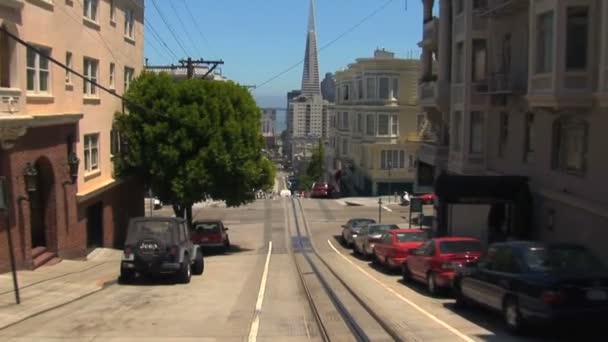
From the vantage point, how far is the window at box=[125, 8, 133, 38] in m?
37.7

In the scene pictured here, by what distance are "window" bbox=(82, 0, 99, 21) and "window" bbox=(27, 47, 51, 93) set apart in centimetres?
570

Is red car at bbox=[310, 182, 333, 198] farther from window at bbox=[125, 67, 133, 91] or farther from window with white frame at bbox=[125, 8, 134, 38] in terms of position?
window with white frame at bbox=[125, 8, 134, 38]

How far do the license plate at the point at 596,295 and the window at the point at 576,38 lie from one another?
31.3 feet

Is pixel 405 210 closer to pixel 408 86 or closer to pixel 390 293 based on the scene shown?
pixel 408 86

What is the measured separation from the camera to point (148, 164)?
3522 cm

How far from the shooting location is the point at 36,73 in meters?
23.4

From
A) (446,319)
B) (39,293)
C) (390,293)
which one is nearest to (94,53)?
(39,293)

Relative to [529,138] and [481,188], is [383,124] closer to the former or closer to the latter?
[529,138]

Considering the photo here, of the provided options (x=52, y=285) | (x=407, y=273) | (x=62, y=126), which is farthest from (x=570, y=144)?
(x=62, y=126)

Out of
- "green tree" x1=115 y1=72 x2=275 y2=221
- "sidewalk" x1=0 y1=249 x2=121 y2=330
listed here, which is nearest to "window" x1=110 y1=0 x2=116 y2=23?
"green tree" x1=115 y1=72 x2=275 y2=221

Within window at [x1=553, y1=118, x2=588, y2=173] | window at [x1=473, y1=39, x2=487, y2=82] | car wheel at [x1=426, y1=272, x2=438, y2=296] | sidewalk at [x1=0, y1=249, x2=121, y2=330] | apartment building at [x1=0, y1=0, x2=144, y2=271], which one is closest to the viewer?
sidewalk at [x1=0, y1=249, x2=121, y2=330]

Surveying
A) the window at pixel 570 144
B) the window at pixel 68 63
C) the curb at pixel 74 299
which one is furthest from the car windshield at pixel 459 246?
the window at pixel 68 63

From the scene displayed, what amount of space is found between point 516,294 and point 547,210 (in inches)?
441

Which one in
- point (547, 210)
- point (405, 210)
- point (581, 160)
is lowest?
point (405, 210)
